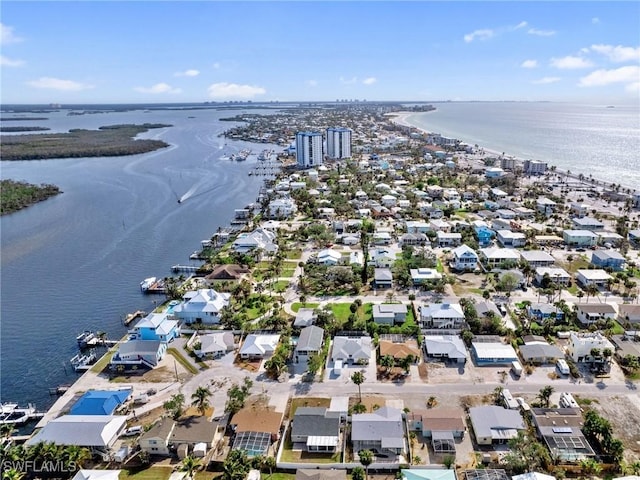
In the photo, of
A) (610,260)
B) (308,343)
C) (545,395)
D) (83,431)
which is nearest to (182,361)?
(83,431)

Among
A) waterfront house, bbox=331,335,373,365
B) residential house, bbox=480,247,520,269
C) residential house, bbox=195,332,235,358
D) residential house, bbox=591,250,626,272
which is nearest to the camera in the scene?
waterfront house, bbox=331,335,373,365

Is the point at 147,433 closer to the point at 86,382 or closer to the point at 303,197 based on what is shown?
the point at 86,382

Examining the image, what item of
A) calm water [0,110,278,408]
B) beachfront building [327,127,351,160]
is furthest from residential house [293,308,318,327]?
beachfront building [327,127,351,160]

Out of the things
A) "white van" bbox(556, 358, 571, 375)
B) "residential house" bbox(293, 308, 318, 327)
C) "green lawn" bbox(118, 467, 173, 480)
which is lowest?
"green lawn" bbox(118, 467, 173, 480)

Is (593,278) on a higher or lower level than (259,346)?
higher

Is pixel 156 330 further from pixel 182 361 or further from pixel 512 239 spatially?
pixel 512 239

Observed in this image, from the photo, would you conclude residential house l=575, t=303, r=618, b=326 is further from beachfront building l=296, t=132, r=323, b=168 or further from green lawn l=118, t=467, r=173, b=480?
beachfront building l=296, t=132, r=323, b=168
